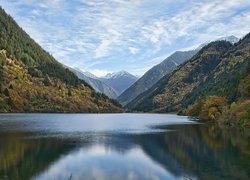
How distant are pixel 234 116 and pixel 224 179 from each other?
4357 inches

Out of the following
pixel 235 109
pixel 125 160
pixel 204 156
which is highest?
pixel 235 109

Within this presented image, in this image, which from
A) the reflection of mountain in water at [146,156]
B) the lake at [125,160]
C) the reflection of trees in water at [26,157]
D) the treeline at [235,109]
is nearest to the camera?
the reflection of trees in water at [26,157]

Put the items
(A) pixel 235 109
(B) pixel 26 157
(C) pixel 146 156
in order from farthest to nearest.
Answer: (A) pixel 235 109
(C) pixel 146 156
(B) pixel 26 157

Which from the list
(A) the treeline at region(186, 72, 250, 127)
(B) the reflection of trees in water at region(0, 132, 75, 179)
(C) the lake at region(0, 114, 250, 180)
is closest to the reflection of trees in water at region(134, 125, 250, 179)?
(C) the lake at region(0, 114, 250, 180)

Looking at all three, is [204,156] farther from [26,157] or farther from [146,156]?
[26,157]

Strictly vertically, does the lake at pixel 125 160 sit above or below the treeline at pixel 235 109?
below

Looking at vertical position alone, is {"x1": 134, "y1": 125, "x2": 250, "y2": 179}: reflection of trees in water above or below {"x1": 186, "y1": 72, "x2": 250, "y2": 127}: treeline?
below

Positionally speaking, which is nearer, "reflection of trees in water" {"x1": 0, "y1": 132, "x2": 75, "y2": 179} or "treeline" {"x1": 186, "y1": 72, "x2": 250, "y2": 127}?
"reflection of trees in water" {"x1": 0, "y1": 132, "x2": 75, "y2": 179}

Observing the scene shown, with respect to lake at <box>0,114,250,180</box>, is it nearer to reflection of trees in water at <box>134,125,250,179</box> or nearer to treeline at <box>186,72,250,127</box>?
reflection of trees in water at <box>134,125,250,179</box>

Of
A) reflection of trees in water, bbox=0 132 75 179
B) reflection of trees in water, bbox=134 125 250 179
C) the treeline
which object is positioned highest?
the treeline

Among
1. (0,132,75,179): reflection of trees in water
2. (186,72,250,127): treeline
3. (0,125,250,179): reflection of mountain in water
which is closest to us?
(0,132,75,179): reflection of trees in water

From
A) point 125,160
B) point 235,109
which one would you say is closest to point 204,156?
point 125,160

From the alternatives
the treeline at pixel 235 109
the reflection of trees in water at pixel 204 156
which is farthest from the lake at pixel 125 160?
the treeline at pixel 235 109

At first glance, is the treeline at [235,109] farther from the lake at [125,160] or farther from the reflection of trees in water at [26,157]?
the reflection of trees in water at [26,157]
